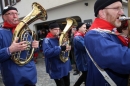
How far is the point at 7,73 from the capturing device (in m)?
2.76

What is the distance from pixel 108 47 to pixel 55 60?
2556mm

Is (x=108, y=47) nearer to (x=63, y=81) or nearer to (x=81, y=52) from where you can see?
(x=63, y=81)

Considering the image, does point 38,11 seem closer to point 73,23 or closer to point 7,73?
point 7,73

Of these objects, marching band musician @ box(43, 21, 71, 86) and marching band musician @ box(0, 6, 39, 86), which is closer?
marching band musician @ box(0, 6, 39, 86)

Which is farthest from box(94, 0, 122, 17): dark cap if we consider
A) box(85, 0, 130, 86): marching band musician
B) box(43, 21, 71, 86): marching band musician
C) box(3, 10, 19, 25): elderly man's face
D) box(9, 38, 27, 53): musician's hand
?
box(43, 21, 71, 86): marching band musician

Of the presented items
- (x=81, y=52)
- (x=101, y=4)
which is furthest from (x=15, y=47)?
(x=81, y=52)

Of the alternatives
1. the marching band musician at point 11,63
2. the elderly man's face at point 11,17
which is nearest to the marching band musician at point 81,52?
the marching band musician at point 11,63

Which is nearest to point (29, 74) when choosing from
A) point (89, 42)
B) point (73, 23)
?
point (89, 42)

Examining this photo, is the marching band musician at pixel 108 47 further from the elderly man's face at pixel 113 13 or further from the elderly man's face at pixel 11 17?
the elderly man's face at pixel 11 17

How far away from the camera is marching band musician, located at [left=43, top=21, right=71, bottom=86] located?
3807 millimetres

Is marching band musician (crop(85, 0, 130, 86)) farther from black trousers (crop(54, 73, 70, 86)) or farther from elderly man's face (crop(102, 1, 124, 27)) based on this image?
black trousers (crop(54, 73, 70, 86))

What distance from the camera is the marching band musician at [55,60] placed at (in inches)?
150

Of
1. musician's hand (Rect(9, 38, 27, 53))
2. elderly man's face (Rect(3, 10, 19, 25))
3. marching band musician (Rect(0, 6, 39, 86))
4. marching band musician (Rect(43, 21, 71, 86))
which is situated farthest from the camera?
marching band musician (Rect(43, 21, 71, 86))

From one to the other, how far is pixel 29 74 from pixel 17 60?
311 millimetres
